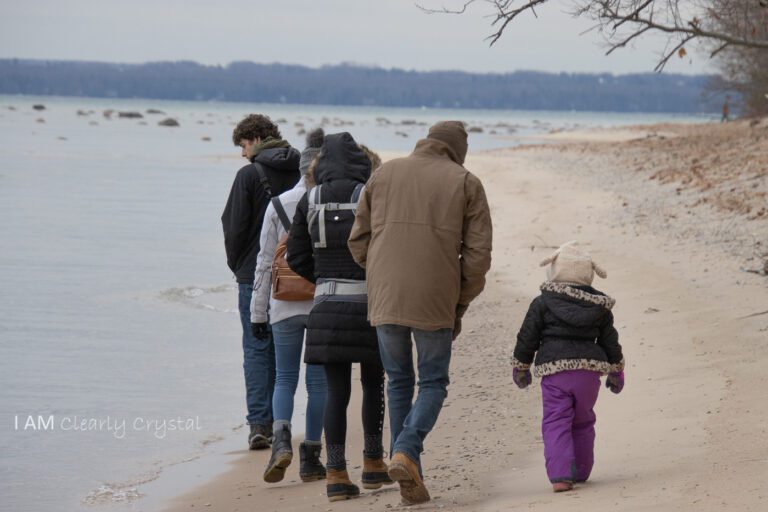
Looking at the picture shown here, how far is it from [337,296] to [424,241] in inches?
24.7

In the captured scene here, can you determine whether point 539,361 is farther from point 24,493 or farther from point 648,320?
point 648,320

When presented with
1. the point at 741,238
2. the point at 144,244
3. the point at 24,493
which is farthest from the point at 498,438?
the point at 144,244

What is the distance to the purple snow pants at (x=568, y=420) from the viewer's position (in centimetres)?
550

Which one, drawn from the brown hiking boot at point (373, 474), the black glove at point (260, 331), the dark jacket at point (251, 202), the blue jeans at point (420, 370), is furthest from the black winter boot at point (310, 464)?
the dark jacket at point (251, 202)

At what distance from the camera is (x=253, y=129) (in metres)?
7.21

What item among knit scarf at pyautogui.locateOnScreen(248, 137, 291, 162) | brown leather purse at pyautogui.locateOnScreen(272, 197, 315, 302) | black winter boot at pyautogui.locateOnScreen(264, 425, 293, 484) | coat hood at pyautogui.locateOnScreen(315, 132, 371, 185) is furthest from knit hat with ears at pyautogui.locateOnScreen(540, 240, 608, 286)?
knit scarf at pyautogui.locateOnScreen(248, 137, 291, 162)

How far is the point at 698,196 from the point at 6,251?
1106 cm

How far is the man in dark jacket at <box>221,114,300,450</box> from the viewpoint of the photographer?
712 cm

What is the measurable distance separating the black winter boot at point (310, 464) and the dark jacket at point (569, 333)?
1.53 m

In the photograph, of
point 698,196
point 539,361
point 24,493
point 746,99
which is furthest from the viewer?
point 746,99

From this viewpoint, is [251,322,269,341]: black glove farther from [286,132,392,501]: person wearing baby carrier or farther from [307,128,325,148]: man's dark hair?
[307,128,325,148]: man's dark hair

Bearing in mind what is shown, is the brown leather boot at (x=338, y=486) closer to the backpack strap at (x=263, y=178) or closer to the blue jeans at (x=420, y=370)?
the blue jeans at (x=420, y=370)

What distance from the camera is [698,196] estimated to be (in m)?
18.2

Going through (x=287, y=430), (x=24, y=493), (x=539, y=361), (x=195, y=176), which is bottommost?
(x=195, y=176)
